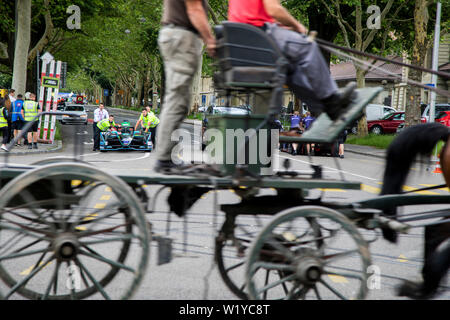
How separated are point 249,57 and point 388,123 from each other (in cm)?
3339

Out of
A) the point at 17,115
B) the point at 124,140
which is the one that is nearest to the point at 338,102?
the point at 17,115

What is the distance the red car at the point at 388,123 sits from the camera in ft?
115

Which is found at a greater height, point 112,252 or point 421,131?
point 421,131

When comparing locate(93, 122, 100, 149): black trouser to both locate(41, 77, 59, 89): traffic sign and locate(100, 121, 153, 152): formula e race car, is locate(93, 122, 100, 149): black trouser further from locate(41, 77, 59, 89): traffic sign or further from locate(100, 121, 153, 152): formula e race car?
locate(41, 77, 59, 89): traffic sign

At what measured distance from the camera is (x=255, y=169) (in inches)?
136

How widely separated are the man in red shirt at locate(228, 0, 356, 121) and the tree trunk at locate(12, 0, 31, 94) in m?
19.0

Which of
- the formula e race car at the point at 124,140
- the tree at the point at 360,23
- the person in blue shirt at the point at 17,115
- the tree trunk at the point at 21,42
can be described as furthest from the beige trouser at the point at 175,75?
the tree at the point at 360,23

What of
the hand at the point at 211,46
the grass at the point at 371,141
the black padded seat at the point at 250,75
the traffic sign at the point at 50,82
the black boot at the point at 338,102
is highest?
the traffic sign at the point at 50,82

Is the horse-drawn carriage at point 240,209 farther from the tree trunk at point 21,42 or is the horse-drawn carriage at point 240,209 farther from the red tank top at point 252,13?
the tree trunk at point 21,42

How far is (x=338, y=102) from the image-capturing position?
346 cm

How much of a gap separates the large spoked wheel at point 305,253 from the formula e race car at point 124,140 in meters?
18.3

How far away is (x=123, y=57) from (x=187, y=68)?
206 ft
